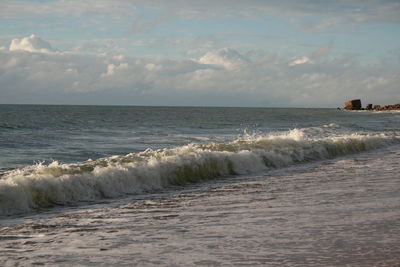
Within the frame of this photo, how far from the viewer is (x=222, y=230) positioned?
7363 mm

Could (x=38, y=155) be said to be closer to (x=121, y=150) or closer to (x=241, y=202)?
(x=121, y=150)

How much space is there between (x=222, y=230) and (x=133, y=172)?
6138mm

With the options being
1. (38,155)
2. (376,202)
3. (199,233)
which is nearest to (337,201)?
(376,202)

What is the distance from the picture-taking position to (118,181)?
1246 centimetres

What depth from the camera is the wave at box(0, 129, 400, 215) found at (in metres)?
10.4

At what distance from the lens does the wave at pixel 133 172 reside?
10.4 metres

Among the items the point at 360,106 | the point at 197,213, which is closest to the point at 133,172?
the point at 197,213

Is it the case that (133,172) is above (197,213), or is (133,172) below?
above

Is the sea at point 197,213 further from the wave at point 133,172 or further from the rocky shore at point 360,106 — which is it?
the rocky shore at point 360,106

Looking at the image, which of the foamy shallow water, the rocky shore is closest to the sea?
the foamy shallow water

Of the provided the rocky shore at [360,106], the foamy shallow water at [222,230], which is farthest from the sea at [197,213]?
the rocky shore at [360,106]

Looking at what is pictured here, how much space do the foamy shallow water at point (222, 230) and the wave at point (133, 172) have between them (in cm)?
93

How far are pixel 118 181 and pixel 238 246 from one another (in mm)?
6520

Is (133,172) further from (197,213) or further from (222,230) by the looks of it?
(222,230)
